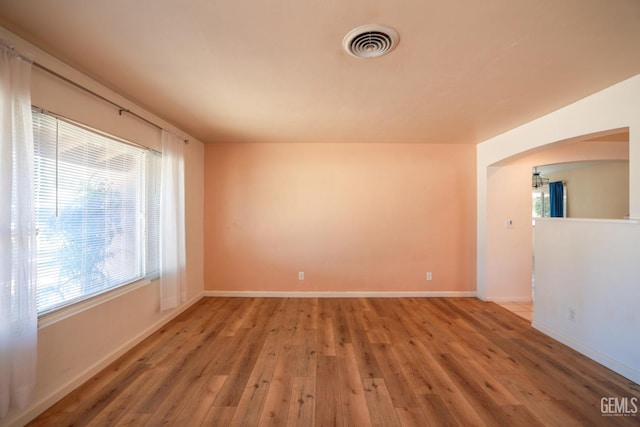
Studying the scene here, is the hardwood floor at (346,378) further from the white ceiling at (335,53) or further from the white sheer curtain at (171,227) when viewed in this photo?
the white ceiling at (335,53)

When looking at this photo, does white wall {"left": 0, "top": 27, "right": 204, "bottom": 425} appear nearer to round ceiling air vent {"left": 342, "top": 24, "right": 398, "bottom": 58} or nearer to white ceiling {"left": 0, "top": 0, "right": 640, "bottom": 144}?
white ceiling {"left": 0, "top": 0, "right": 640, "bottom": 144}

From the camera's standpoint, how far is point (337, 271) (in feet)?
12.7

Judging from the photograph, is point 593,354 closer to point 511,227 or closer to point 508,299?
point 508,299

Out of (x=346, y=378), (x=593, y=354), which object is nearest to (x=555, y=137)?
(x=593, y=354)

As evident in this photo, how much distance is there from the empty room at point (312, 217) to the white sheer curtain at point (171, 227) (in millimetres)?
28

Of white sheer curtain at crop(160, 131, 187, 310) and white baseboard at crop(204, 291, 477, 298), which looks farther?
white baseboard at crop(204, 291, 477, 298)

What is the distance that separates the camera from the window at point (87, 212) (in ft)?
5.53

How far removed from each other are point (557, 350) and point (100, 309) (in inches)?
171

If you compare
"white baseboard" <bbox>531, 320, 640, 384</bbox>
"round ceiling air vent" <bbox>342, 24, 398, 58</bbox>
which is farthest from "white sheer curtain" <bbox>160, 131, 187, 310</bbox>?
"white baseboard" <bbox>531, 320, 640, 384</bbox>

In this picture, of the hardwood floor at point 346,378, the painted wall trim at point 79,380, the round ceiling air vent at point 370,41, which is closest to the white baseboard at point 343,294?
the hardwood floor at point 346,378

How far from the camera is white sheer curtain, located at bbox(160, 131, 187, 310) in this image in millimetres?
2805

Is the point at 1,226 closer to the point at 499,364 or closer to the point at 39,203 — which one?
the point at 39,203

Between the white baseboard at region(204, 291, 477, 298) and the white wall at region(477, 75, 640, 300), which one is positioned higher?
the white wall at region(477, 75, 640, 300)

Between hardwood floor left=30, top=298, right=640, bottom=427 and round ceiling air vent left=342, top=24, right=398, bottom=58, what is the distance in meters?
2.43
